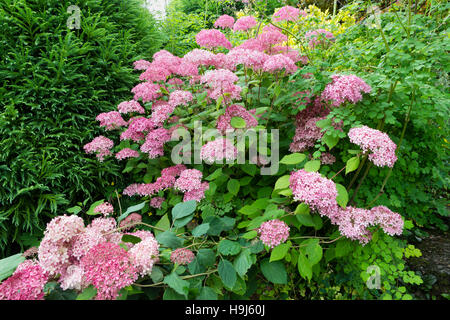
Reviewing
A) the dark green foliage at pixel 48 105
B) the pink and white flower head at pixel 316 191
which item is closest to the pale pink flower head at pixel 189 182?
the pink and white flower head at pixel 316 191

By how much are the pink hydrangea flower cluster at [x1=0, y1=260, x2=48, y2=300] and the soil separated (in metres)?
Answer: 1.85

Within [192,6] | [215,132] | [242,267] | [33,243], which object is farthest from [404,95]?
[192,6]

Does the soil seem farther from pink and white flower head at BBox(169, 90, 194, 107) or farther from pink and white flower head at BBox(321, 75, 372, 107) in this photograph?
pink and white flower head at BBox(169, 90, 194, 107)

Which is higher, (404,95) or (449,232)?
(404,95)

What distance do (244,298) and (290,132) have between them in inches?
40.6

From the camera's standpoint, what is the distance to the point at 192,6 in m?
6.34

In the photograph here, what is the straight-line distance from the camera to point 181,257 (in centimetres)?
106

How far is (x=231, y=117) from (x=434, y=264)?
61.3 inches

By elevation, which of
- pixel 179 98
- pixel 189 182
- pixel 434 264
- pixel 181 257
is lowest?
pixel 434 264

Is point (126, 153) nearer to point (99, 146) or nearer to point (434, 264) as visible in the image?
point (99, 146)

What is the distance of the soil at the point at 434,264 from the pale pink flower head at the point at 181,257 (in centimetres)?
136

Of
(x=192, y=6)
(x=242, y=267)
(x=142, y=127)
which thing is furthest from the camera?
(x=192, y=6)

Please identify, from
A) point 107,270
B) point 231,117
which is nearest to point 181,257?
point 107,270

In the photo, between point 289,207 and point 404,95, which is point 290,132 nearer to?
point 289,207
